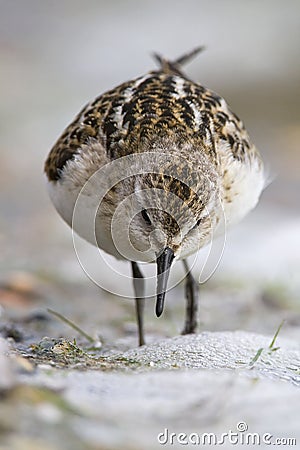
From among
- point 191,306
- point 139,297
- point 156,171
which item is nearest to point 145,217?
point 156,171

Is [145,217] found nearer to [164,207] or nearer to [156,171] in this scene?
[164,207]

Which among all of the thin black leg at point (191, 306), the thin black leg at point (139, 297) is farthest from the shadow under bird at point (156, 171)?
the thin black leg at point (191, 306)

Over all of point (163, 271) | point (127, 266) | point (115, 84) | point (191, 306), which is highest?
point (115, 84)

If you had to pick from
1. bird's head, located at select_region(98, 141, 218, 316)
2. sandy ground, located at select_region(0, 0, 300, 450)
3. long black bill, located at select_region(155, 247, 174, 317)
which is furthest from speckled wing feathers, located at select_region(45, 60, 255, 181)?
sandy ground, located at select_region(0, 0, 300, 450)

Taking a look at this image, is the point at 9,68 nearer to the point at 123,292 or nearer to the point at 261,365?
the point at 123,292

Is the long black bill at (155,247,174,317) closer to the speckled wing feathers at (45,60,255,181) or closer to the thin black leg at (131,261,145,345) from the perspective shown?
the speckled wing feathers at (45,60,255,181)

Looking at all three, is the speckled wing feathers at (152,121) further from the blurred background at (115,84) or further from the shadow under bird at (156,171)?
the blurred background at (115,84)

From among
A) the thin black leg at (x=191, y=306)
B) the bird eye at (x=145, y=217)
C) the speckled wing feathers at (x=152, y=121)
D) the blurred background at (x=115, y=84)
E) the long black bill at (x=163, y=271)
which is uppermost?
the blurred background at (x=115, y=84)
